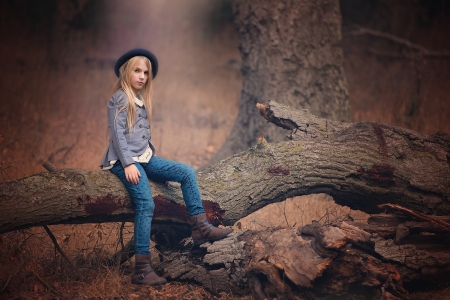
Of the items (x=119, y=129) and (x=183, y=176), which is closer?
(x=119, y=129)

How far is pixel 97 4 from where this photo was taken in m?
10.8

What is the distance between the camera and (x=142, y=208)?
3.83 m

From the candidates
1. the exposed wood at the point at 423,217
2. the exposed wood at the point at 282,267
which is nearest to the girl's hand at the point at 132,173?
the exposed wood at the point at 282,267

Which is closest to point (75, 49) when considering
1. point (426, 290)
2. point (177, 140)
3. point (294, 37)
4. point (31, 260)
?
point (177, 140)

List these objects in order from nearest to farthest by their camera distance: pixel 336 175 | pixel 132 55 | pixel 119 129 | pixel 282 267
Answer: pixel 282 267 → pixel 119 129 → pixel 132 55 → pixel 336 175

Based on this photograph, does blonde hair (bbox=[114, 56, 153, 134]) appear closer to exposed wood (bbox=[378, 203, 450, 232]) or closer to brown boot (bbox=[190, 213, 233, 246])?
brown boot (bbox=[190, 213, 233, 246])

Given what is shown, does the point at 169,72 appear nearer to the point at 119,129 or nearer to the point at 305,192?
the point at 305,192

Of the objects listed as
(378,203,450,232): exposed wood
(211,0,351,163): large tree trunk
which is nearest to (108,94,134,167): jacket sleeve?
(378,203,450,232): exposed wood

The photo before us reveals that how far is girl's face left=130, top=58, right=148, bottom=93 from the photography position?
3967mm

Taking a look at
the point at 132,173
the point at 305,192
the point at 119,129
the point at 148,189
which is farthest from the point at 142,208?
the point at 305,192

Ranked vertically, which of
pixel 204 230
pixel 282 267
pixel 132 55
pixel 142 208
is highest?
pixel 132 55

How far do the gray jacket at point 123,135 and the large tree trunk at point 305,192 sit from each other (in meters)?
0.26

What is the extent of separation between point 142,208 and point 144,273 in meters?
0.54

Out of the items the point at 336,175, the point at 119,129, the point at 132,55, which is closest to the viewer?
the point at 119,129
